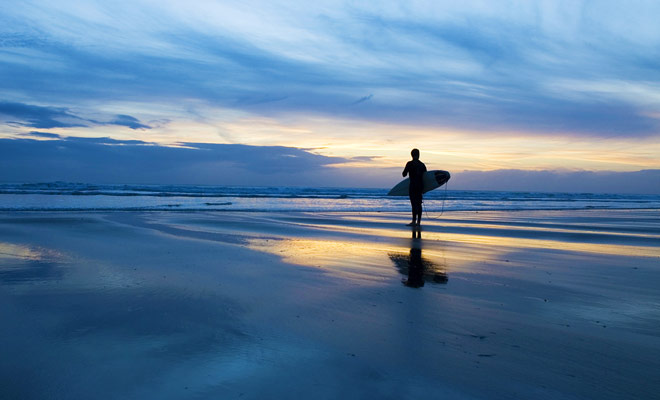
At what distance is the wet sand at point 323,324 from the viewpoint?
248 cm

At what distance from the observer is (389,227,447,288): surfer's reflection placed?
5180 millimetres

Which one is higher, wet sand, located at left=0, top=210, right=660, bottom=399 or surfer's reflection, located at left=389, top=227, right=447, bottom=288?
surfer's reflection, located at left=389, top=227, right=447, bottom=288

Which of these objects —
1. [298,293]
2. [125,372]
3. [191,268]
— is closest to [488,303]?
[298,293]

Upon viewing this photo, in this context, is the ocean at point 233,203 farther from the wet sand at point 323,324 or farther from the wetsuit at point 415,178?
the wet sand at point 323,324

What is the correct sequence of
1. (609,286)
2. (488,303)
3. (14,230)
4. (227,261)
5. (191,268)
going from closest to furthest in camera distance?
(488,303), (609,286), (191,268), (227,261), (14,230)

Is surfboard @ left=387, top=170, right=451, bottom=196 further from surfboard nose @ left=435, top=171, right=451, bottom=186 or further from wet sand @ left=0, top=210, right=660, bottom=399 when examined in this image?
wet sand @ left=0, top=210, right=660, bottom=399

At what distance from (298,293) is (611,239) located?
8.43 m

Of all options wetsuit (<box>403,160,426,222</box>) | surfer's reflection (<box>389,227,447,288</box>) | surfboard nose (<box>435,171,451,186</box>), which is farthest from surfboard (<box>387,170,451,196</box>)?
surfer's reflection (<box>389,227,447,288</box>)

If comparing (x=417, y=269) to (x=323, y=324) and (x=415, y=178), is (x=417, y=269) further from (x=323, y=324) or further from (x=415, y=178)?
(x=415, y=178)

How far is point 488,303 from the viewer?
4195 millimetres

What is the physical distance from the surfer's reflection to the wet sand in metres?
0.04

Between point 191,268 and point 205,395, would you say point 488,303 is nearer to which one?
point 205,395

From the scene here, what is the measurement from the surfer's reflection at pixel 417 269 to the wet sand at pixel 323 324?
1.4 inches

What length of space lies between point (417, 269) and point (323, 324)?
8.55 feet
